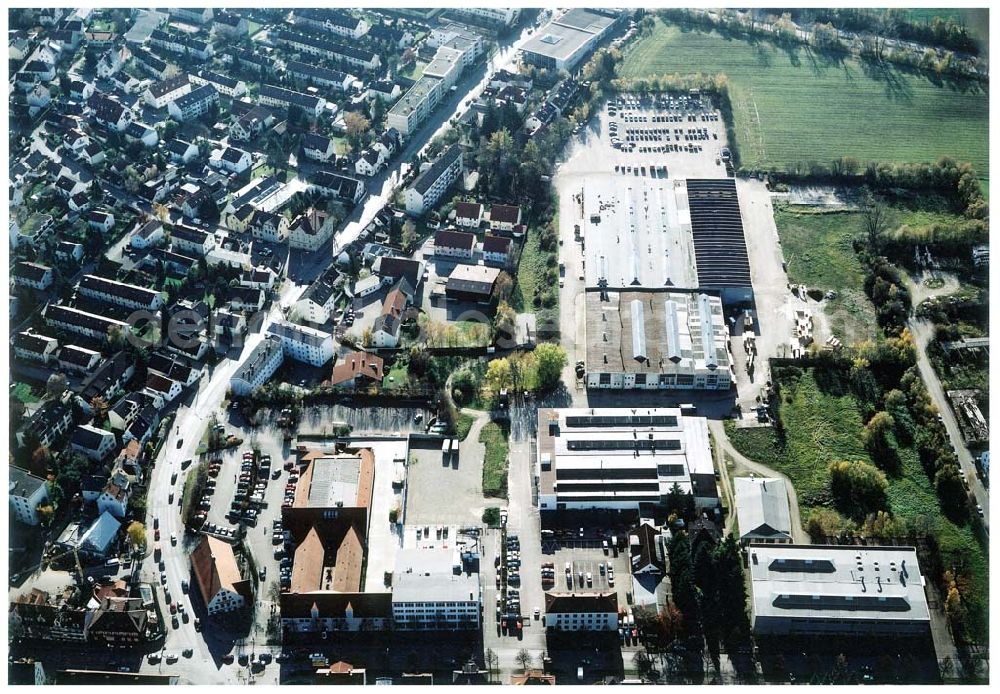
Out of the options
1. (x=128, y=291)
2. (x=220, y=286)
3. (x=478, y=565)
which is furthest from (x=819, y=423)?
(x=128, y=291)

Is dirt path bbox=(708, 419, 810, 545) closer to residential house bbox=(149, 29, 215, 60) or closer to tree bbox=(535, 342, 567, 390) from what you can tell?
tree bbox=(535, 342, 567, 390)

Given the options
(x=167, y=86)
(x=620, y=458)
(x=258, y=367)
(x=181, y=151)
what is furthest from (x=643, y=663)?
(x=167, y=86)

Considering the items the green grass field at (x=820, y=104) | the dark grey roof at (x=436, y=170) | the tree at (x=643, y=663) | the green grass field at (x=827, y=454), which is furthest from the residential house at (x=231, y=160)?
the tree at (x=643, y=663)

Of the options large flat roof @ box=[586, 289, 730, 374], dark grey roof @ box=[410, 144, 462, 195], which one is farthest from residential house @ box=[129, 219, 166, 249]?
large flat roof @ box=[586, 289, 730, 374]

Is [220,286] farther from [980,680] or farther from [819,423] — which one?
[980,680]

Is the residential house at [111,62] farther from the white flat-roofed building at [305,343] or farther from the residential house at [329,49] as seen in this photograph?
the white flat-roofed building at [305,343]
